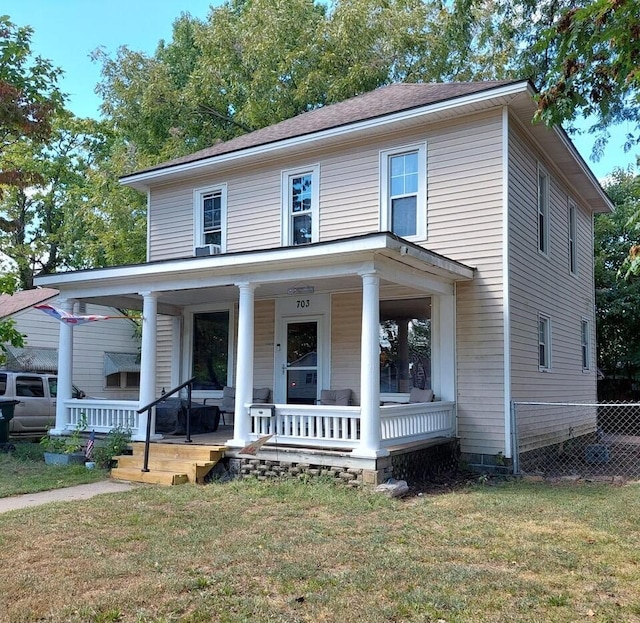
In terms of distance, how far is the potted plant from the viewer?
10523mm

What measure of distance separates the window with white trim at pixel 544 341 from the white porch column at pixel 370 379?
4677 mm

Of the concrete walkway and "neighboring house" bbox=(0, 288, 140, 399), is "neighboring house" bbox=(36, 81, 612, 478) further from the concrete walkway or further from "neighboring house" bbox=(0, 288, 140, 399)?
"neighboring house" bbox=(0, 288, 140, 399)

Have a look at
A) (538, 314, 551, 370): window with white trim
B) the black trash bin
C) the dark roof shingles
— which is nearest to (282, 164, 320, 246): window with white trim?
the dark roof shingles

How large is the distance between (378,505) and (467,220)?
5.09m

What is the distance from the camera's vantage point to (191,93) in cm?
2203

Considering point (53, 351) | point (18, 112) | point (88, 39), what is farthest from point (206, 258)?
point (88, 39)

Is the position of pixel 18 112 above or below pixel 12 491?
above

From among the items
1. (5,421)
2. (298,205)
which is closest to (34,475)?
(5,421)

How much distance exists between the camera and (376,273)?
848cm

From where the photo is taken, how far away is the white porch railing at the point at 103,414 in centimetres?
1081

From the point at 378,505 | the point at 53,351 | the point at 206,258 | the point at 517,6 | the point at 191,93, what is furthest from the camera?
the point at 191,93

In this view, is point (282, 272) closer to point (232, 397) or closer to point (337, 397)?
point (337, 397)

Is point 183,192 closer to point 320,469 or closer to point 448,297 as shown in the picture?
point 448,297

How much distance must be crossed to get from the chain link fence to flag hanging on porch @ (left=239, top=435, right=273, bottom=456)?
12.5ft
